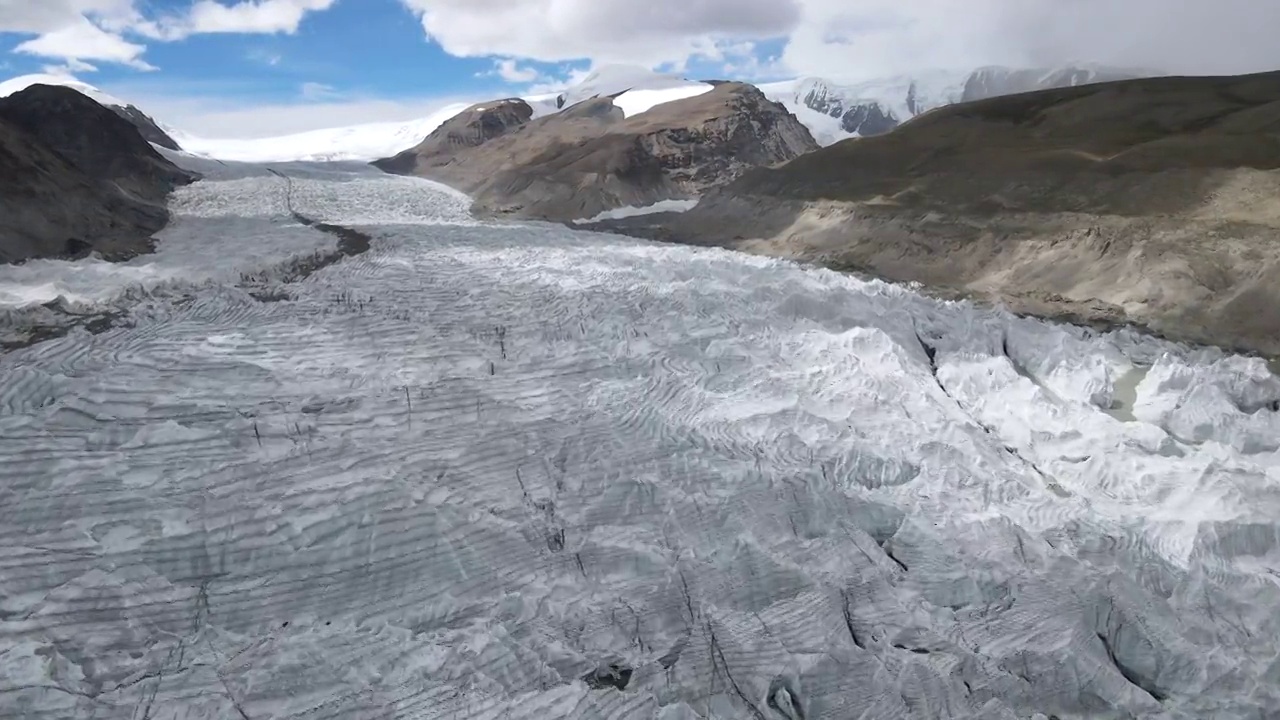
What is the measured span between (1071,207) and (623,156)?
24.4 metres

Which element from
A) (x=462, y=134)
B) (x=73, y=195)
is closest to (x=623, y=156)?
(x=73, y=195)

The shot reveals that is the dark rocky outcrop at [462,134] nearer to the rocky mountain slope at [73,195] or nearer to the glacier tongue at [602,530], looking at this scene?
the rocky mountain slope at [73,195]

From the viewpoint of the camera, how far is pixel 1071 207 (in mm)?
16672

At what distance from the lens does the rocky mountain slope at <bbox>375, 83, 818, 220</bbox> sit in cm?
3528

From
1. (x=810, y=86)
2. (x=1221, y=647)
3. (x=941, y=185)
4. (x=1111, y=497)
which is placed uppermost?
(x=810, y=86)

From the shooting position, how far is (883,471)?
757 cm

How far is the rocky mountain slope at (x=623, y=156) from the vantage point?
3528 cm

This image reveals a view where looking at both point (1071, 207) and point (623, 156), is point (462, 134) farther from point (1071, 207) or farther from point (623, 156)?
point (1071, 207)

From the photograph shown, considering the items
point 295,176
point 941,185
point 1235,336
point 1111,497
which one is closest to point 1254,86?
point 941,185

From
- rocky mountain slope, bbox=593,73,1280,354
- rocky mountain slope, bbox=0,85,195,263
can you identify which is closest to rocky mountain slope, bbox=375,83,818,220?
rocky mountain slope, bbox=593,73,1280,354

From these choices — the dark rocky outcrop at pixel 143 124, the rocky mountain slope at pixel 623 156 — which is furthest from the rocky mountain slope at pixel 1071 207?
the dark rocky outcrop at pixel 143 124

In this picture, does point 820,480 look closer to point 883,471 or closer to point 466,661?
point 883,471

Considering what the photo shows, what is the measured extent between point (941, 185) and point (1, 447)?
1930 centimetres

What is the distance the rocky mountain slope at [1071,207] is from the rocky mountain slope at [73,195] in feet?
47.6
